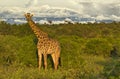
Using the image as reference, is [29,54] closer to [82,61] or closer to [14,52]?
[14,52]

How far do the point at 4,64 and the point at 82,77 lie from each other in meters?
4.91

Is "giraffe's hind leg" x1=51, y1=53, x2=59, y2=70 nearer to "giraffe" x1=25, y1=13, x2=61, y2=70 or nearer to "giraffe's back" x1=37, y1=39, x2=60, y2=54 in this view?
"giraffe" x1=25, y1=13, x2=61, y2=70

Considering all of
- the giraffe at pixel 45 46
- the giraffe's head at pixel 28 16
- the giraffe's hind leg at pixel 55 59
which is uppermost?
the giraffe's head at pixel 28 16

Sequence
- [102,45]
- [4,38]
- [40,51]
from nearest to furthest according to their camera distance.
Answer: [40,51]
[4,38]
[102,45]

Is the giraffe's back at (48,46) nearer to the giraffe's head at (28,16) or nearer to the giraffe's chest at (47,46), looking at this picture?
the giraffe's chest at (47,46)

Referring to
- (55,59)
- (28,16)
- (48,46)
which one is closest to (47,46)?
(48,46)

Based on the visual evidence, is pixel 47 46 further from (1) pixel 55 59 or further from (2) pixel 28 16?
(2) pixel 28 16

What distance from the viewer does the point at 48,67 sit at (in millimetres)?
14477

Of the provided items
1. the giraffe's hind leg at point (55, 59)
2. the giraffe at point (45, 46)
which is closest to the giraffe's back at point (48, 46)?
the giraffe at point (45, 46)

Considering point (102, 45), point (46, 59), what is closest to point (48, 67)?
point (46, 59)

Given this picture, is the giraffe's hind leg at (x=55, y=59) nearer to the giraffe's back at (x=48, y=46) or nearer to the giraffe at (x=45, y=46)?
the giraffe at (x=45, y=46)

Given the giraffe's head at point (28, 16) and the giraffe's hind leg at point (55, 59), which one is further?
the giraffe's hind leg at point (55, 59)

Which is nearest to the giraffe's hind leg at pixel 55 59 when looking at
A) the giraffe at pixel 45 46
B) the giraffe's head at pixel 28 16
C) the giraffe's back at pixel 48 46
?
the giraffe at pixel 45 46

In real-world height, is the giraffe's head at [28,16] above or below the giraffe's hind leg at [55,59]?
above
